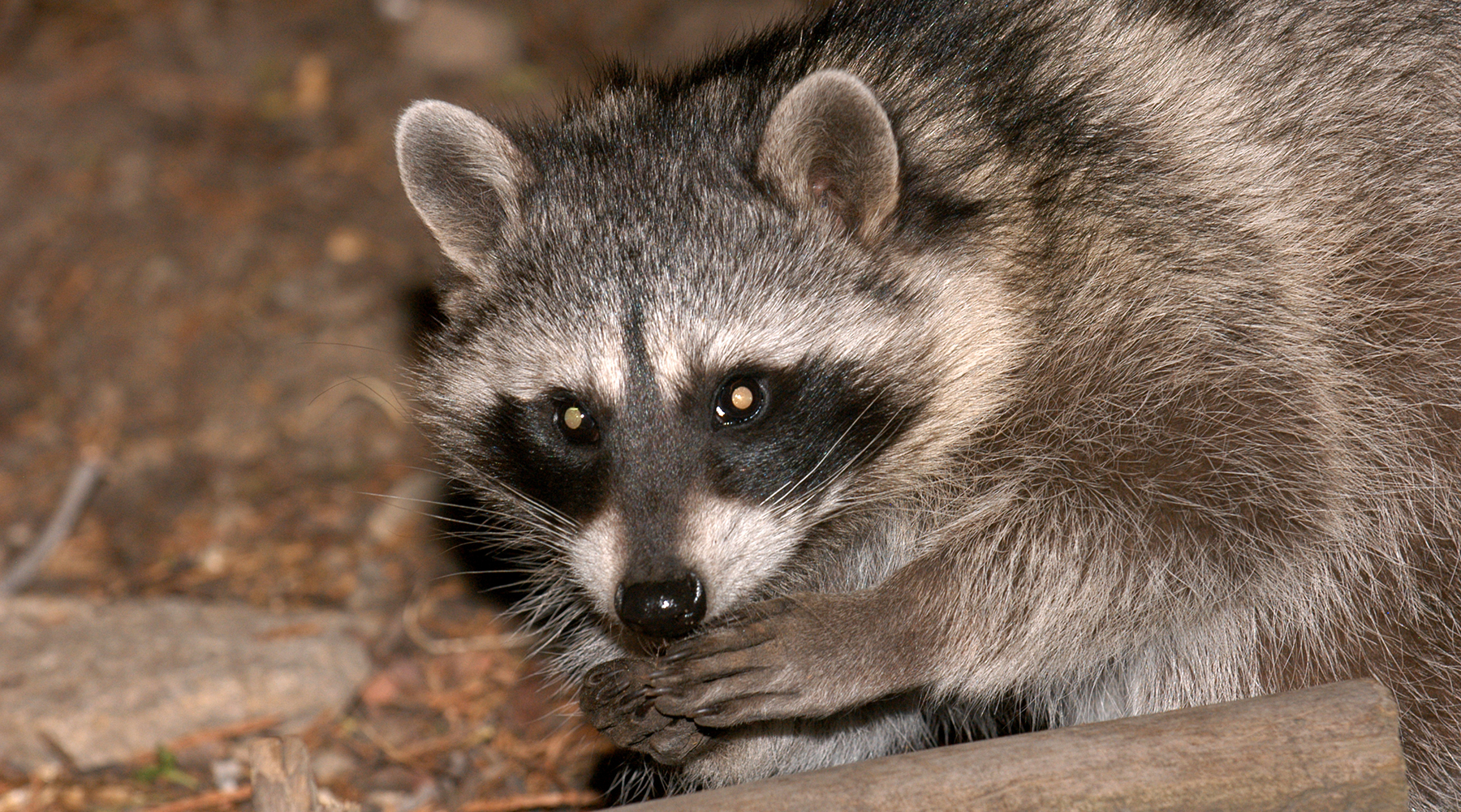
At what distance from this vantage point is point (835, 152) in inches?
109

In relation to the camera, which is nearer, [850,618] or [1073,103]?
[850,618]

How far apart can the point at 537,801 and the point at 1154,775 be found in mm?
1815

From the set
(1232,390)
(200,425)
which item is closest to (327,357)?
(200,425)

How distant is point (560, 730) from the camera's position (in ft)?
12.4

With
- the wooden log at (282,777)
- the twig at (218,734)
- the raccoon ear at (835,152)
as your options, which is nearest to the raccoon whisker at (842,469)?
the raccoon ear at (835,152)

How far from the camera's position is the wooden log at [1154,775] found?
2180mm

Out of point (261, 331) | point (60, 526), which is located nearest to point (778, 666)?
point (60, 526)

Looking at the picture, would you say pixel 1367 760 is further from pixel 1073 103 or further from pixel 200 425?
pixel 200 425

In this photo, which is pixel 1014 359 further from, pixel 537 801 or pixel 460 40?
pixel 460 40

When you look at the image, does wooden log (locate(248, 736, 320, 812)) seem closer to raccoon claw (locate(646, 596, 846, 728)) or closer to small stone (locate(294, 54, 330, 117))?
raccoon claw (locate(646, 596, 846, 728))

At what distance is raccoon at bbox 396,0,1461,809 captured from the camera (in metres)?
2.71

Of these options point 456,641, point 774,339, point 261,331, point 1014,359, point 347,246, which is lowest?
point 456,641

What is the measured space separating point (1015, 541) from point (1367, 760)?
86cm

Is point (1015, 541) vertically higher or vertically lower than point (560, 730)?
higher
